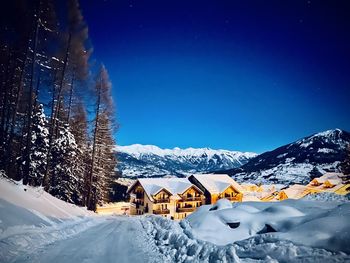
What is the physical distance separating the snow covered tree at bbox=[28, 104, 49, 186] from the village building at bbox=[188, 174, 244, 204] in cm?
4662

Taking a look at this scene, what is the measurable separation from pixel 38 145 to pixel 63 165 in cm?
404

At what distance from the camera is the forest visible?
20141 mm

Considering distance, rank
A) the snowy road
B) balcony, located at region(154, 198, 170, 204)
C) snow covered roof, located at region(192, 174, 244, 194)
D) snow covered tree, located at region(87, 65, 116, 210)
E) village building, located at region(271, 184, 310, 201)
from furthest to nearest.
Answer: village building, located at region(271, 184, 310, 201) → snow covered roof, located at region(192, 174, 244, 194) → balcony, located at region(154, 198, 170, 204) → snow covered tree, located at region(87, 65, 116, 210) → the snowy road

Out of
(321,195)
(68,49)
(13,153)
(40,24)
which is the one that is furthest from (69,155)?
(321,195)

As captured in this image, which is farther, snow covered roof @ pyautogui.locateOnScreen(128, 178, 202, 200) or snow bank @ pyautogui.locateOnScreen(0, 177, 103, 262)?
snow covered roof @ pyautogui.locateOnScreen(128, 178, 202, 200)

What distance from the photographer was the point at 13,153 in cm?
2656

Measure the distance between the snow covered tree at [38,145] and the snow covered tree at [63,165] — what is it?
1.09 meters

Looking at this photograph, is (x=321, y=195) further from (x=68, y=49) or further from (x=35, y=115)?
(x=35, y=115)

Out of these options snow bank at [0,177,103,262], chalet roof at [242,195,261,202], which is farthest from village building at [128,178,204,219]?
snow bank at [0,177,103,262]

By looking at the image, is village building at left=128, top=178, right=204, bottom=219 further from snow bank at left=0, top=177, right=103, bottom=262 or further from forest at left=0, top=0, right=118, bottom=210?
snow bank at left=0, top=177, right=103, bottom=262

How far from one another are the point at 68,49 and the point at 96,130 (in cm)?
1138

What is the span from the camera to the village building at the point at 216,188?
68.2 meters

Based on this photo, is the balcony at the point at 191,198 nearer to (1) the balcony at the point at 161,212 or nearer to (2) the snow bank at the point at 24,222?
(1) the balcony at the point at 161,212

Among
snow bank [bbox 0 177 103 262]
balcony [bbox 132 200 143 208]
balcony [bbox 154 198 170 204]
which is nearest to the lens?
snow bank [bbox 0 177 103 262]
